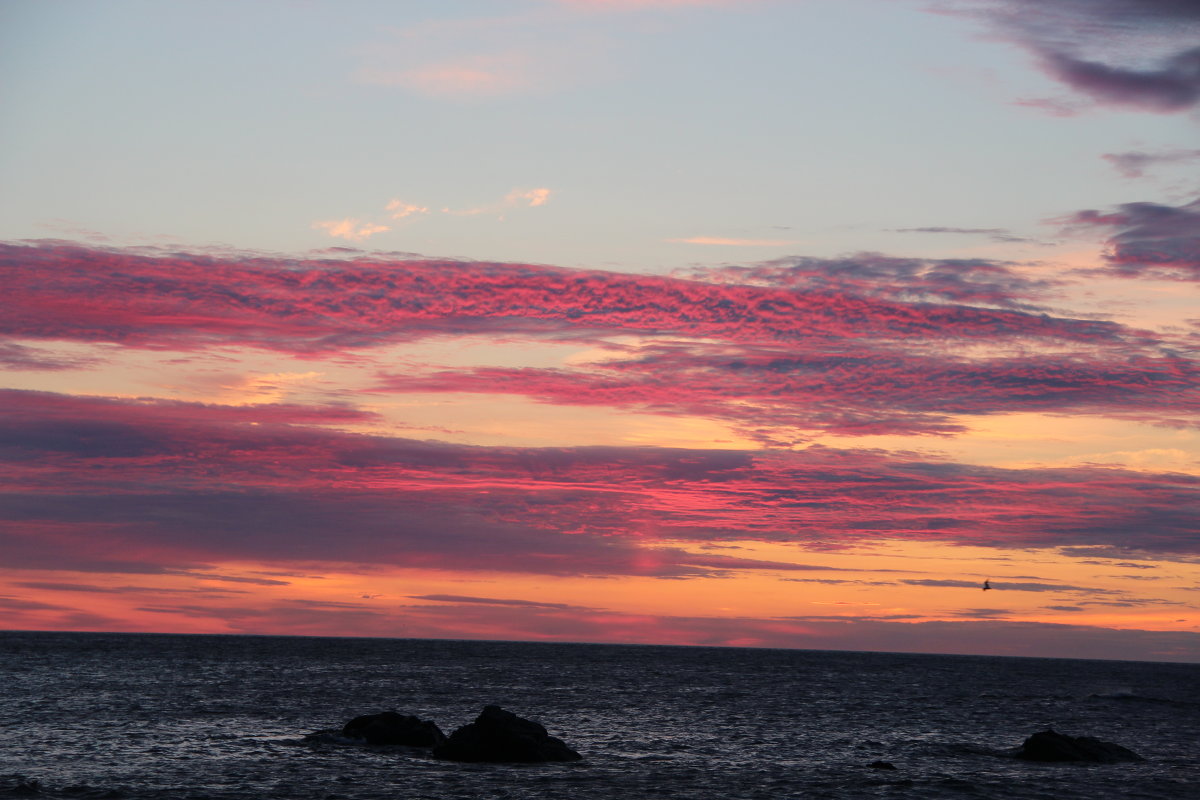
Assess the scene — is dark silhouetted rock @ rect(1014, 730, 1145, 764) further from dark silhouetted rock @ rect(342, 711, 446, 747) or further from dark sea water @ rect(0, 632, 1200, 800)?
dark silhouetted rock @ rect(342, 711, 446, 747)

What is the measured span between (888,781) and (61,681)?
92348mm

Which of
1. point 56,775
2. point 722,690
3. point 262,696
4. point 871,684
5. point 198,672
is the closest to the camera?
point 56,775

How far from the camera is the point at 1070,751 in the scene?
6412 cm

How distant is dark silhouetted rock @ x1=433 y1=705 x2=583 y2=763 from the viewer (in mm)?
57781

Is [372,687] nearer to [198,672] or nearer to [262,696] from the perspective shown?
[262,696]

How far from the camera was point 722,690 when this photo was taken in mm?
130500

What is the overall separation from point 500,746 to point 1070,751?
33274mm

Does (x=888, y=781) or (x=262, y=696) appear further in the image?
(x=262, y=696)

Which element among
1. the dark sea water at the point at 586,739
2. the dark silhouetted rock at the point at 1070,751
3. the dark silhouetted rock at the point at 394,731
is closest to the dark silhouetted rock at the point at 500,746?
the dark sea water at the point at 586,739

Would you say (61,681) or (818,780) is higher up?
(818,780)

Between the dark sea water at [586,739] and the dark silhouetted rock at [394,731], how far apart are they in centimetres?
169

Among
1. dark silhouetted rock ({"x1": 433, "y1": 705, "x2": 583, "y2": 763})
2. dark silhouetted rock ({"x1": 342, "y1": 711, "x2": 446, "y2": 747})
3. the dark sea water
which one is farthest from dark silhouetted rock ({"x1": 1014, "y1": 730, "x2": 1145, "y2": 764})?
dark silhouetted rock ({"x1": 342, "y1": 711, "x2": 446, "y2": 747})

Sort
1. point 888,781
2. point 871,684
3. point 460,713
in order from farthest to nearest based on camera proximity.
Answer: point 871,684 < point 460,713 < point 888,781

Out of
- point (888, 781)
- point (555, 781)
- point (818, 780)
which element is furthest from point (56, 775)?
point (888, 781)
